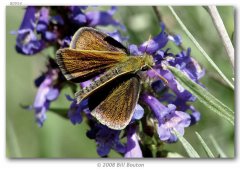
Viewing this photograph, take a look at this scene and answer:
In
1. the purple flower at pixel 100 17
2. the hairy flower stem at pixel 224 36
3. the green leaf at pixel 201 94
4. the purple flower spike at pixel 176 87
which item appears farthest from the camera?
the purple flower at pixel 100 17

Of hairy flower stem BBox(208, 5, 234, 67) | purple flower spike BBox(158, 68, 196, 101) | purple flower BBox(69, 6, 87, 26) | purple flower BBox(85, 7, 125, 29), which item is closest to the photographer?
hairy flower stem BBox(208, 5, 234, 67)

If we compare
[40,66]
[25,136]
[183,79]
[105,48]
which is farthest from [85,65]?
[25,136]

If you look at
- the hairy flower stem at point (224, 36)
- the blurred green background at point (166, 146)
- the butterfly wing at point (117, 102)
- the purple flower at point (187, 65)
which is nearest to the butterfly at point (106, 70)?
the butterfly wing at point (117, 102)

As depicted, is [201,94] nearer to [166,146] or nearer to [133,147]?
[133,147]

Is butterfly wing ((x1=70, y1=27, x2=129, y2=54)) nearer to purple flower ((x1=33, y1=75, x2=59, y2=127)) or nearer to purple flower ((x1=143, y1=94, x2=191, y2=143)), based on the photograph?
purple flower ((x1=143, y1=94, x2=191, y2=143))

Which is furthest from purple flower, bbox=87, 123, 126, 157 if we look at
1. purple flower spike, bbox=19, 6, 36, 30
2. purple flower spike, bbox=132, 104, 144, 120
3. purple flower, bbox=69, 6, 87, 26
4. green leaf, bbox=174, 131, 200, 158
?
purple flower spike, bbox=19, 6, 36, 30

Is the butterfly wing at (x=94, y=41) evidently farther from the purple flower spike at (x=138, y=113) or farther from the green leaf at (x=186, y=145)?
the green leaf at (x=186, y=145)
